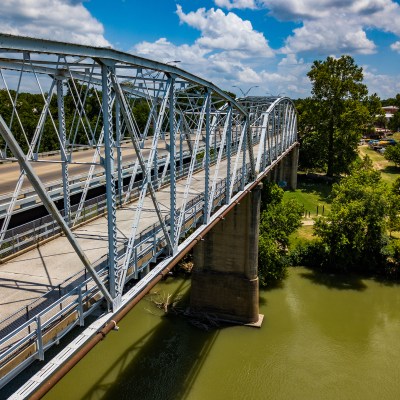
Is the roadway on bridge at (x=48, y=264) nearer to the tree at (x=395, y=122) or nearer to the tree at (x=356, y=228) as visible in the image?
the tree at (x=356, y=228)

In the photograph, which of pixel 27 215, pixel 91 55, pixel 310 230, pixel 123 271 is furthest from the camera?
pixel 310 230

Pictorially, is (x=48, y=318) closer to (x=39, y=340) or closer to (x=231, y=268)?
(x=39, y=340)

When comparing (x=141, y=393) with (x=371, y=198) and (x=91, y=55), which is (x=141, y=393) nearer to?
(x=91, y=55)

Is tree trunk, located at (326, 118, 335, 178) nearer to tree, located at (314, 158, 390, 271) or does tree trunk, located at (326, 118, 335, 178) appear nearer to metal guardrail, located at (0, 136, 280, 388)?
tree, located at (314, 158, 390, 271)

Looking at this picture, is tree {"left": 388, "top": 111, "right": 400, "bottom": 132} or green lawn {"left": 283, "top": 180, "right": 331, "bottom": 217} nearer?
green lawn {"left": 283, "top": 180, "right": 331, "bottom": 217}

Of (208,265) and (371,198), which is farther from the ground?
(371,198)

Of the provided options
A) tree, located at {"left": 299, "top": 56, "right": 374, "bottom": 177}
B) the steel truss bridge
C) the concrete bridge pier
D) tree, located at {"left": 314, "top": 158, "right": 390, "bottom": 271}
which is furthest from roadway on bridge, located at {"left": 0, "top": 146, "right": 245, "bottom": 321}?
tree, located at {"left": 299, "top": 56, "right": 374, "bottom": 177}

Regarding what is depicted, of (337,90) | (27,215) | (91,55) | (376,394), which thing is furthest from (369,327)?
(337,90)
